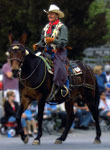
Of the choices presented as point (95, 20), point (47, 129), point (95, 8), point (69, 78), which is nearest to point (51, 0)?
point (95, 20)

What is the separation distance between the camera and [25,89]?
42.2 feet

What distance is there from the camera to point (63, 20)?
2992cm

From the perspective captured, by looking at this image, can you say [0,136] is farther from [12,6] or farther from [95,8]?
[95,8]

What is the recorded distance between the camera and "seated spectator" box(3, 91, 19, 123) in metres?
17.5

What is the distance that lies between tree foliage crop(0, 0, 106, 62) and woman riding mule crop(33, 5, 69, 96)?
54.6ft

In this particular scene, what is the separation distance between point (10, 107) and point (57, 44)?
5059 mm

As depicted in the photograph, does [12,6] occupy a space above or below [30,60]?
above

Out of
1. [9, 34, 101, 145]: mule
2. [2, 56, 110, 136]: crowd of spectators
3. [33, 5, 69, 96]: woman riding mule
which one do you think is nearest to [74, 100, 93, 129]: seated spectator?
[2, 56, 110, 136]: crowd of spectators

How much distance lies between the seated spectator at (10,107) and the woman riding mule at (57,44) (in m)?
4.47

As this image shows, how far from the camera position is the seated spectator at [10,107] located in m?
17.5

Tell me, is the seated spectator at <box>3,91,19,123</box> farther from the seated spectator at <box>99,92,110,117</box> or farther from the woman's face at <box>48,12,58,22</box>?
the woman's face at <box>48,12,58,22</box>

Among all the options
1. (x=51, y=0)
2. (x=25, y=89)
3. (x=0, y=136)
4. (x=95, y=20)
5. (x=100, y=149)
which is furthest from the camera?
(x=95, y=20)

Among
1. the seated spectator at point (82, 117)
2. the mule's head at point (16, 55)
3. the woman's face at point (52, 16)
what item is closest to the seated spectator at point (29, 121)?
the seated spectator at point (82, 117)

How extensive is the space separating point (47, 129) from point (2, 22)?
46.6ft
